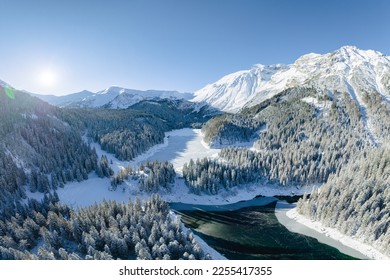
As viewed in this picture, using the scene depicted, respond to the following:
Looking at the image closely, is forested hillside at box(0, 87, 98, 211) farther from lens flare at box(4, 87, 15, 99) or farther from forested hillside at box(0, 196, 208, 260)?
forested hillside at box(0, 196, 208, 260)

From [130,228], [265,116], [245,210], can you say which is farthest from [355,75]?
[130,228]

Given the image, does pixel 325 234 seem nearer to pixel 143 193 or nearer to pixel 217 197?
pixel 217 197

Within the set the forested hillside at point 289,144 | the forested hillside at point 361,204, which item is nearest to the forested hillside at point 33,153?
the forested hillside at point 289,144

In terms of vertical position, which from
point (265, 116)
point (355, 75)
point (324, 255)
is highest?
point (355, 75)

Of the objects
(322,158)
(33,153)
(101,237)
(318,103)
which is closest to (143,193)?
(101,237)
